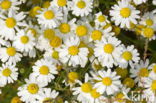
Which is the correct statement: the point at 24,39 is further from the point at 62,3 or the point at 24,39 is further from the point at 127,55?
the point at 127,55

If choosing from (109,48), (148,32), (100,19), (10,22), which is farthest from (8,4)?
(148,32)

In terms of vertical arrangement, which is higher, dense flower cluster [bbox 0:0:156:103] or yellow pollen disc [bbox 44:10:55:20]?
yellow pollen disc [bbox 44:10:55:20]

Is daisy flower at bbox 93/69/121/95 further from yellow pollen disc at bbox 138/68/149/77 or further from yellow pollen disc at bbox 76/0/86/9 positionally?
yellow pollen disc at bbox 76/0/86/9

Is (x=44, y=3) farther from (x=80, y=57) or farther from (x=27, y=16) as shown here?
(x=80, y=57)

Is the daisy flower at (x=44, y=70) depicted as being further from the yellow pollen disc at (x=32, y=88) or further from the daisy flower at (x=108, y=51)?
the daisy flower at (x=108, y=51)

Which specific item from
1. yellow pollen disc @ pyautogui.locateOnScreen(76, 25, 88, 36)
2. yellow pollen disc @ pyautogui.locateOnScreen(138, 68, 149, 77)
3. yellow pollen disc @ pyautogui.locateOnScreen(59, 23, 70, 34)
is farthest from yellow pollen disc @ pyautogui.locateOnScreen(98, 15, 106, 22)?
yellow pollen disc @ pyautogui.locateOnScreen(138, 68, 149, 77)

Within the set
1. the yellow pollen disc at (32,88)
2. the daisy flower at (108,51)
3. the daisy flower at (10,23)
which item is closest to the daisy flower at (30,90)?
the yellow pollen disc at (32,88)
